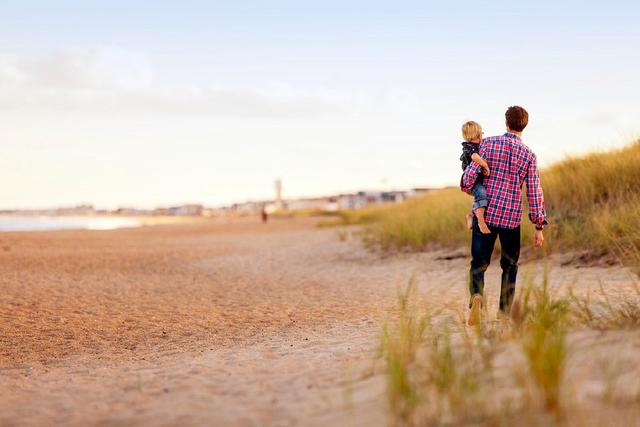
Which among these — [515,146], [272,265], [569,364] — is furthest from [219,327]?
[272,265]

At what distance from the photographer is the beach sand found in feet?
12.4

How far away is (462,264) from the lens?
12.7 meters

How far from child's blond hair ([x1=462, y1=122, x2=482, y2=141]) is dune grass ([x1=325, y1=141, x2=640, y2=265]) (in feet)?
15.6

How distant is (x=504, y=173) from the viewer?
225 inches

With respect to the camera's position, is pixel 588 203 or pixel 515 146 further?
pixel 588 203

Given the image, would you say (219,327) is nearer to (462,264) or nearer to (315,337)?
(315,337)

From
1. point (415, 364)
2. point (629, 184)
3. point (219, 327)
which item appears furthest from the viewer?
point (629, 184)

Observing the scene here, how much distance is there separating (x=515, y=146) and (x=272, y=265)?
10.7 metres

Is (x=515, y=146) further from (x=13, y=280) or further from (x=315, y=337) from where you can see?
(x=13, y=280)

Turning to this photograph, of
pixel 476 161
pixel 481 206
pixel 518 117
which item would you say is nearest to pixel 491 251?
pixel 481 206

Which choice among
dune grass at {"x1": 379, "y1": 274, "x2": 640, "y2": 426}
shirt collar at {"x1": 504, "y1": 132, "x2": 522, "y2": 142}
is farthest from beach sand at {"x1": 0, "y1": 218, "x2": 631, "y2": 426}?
shirt collar at {"x1": 504, "y1": 132, "x2": 522, "y2": 142}

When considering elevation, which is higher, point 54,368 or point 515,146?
point 515,146

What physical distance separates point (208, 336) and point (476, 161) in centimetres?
Result: 342

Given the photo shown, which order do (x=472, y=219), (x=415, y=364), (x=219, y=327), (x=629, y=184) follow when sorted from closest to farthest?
1. (x=415, y=364)
2. (x=472, y=219)
3. (x=219, y=327)
4. (x=629, y=184)
